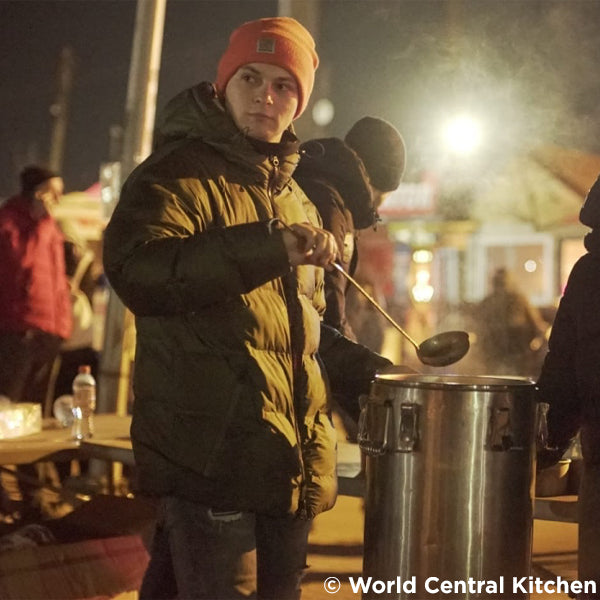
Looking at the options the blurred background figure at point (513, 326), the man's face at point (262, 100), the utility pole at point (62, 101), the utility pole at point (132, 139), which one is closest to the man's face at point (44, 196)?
the utility pole at point (132, 139)

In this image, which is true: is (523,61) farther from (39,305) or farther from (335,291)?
(335,291)

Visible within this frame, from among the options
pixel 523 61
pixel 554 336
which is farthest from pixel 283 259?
pixel 523 61

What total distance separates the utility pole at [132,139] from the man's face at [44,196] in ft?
2.83

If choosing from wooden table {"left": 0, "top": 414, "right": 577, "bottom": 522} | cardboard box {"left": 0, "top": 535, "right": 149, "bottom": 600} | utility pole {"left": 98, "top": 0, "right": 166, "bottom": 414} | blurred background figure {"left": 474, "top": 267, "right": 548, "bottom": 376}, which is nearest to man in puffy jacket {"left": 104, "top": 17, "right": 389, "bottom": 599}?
wooden table {"left": 0, "top": 414, "right": 577, "bottom": 522}

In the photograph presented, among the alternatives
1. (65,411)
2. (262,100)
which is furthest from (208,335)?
(65,411)

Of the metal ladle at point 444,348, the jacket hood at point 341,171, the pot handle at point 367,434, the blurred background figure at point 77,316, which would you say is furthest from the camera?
the blurred background figure at point 77,316

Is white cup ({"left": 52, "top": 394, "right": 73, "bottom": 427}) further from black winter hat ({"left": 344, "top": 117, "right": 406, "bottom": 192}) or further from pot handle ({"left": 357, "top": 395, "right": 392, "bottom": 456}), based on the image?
pot handle ({"left": 357, "top": 395, "right": 392, "bottom": 456})

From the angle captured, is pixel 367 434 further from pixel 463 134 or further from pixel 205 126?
pixel 463 134

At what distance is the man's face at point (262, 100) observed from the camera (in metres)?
2.58

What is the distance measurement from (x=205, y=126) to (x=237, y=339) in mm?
541

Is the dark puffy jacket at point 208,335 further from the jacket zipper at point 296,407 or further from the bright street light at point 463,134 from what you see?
the bright street light at point 463,134

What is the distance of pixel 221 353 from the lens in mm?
2324

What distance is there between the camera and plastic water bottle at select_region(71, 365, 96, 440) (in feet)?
15.6

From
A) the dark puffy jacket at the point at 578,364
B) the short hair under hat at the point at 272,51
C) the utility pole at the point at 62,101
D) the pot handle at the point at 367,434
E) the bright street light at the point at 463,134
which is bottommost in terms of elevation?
the pot handle at the point at 367,434
